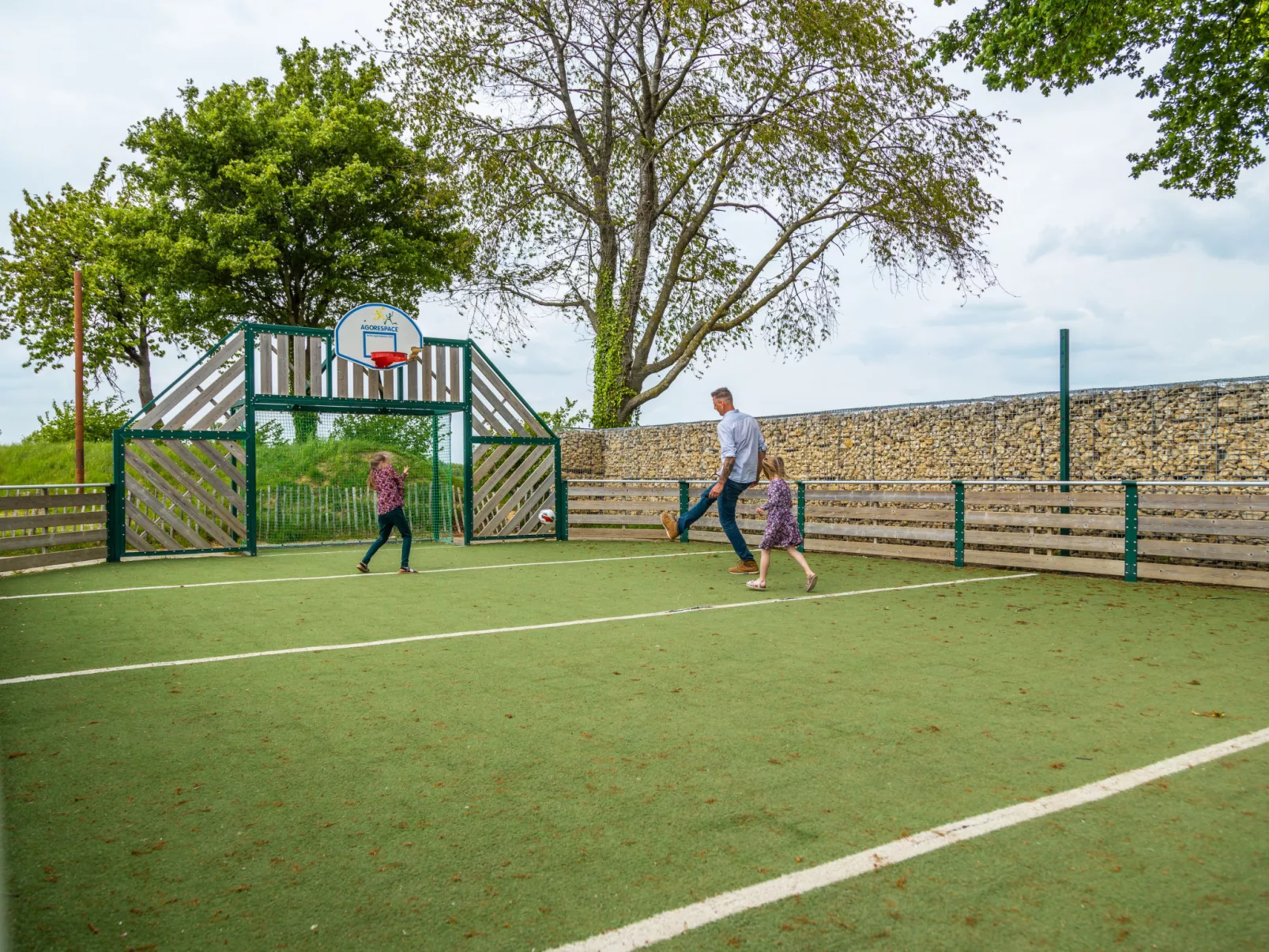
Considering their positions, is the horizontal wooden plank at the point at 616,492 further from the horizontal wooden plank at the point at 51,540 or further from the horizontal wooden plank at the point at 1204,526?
the horizontal wooden plank at the point at 1204,526

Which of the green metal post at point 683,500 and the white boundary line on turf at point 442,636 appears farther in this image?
the green metal post at point 683,500

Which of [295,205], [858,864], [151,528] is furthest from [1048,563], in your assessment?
[295,205]

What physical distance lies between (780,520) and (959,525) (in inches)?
167

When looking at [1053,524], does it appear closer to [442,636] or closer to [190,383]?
[442,636]

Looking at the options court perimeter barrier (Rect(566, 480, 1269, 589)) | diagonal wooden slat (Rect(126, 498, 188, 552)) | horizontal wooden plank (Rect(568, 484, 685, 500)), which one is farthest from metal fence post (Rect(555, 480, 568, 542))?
diagonal wooden slat (Rect(126, 498, 188, 552))

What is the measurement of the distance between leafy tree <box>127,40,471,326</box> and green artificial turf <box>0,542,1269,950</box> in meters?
21.5

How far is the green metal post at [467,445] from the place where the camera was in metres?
17.5

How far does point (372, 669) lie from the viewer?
6.26 meters

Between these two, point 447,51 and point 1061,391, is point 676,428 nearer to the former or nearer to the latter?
point 1061,391

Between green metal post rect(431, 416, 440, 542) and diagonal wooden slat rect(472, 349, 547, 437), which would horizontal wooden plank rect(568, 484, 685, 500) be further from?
green metal post rect(431, 416, 440, 542)

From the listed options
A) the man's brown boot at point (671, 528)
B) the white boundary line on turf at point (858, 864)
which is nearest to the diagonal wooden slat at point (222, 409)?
the man's brown boot at point (671, 528)

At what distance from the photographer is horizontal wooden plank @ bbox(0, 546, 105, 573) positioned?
13.1 metres

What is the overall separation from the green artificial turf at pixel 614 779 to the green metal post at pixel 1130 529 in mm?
2782

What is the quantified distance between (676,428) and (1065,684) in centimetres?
1549
